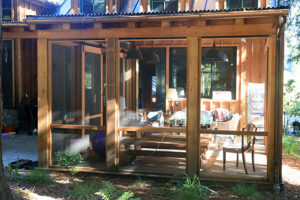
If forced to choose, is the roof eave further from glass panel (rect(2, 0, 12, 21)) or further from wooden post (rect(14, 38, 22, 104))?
glass panel (rect(2, 0, 12, 21))

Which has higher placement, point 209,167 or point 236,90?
point 236,90

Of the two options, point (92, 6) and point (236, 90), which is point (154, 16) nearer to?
point (92, 6)

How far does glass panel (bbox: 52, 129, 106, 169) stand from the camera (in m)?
6.95

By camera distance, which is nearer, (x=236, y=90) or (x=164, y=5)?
(x=164, y=5)

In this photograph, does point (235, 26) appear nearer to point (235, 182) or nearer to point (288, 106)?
point (235, 182)

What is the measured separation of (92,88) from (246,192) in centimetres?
485

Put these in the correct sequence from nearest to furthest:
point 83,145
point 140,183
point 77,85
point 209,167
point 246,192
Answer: point 246,192 < point 140,183 < point 209,167 < point 83,145 < point 77,85

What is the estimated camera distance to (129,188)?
593cm

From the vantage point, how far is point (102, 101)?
9.13m

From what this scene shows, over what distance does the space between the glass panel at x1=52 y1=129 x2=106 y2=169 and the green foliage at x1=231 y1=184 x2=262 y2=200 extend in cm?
274

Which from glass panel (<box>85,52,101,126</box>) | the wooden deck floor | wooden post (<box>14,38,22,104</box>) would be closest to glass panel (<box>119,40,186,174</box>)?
the wooden deck floor

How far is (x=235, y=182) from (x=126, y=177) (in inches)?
82.6

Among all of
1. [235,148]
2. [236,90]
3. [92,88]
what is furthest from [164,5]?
[235,148]

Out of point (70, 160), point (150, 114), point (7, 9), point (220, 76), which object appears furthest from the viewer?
point (7, 9)
